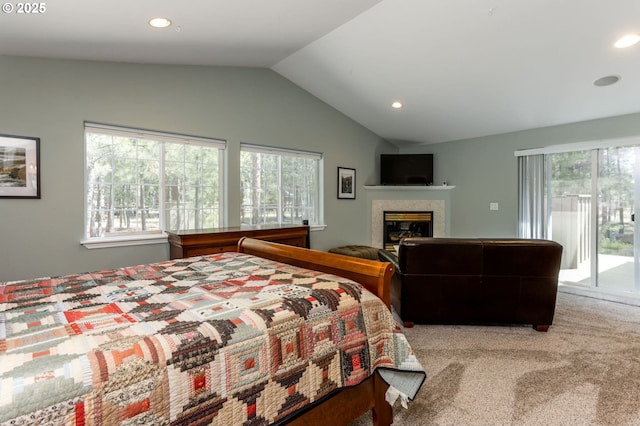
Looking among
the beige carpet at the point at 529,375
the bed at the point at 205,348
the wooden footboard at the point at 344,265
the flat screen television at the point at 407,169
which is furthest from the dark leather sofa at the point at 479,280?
the flat screen television at the point at 407,169

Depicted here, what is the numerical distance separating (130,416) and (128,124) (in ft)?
10.5

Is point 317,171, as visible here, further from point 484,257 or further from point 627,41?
point 627,41

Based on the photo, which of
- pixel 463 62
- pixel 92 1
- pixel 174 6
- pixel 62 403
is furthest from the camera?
pixel 463 62

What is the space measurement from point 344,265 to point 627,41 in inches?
130

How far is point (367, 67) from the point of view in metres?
3.98

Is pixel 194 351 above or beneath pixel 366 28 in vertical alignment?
beneath

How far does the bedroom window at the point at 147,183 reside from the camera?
132 inches

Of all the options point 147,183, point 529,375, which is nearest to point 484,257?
point 529,375

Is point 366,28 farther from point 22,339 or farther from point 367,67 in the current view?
point 22,339

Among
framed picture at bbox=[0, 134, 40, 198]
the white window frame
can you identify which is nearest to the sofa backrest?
the white window frame

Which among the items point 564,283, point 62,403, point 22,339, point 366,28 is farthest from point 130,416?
point 564,283

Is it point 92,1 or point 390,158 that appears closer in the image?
point 92,1

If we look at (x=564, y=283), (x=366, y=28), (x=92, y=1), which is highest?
(x=366, y=28)

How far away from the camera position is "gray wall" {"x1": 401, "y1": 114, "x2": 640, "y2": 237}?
4648mm
